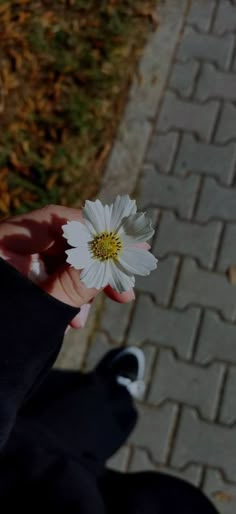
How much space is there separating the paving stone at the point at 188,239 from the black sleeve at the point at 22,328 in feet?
5.44

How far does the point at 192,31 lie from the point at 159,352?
152 cm

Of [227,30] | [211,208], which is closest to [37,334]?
[211,208]

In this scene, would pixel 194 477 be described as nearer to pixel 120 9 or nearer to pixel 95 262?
pixel 95 262

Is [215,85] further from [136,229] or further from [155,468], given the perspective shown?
[136,229]

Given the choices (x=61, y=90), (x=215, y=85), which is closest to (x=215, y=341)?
(x=215, y=85)

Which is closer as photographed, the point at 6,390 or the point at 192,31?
the point at 6,390

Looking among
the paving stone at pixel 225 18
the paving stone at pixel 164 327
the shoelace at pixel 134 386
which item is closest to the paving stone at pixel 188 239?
the paving stone at pixel 164 327

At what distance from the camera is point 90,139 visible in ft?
11.5

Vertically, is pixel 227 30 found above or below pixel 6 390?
above

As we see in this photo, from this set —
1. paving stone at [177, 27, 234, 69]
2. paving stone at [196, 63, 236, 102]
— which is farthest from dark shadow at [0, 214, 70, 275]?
paving stone at [177, 27, 234, 69]

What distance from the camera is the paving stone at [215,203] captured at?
3.26 meters

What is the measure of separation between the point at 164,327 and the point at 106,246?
1608 millimetres

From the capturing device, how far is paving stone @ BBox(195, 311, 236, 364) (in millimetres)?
3045

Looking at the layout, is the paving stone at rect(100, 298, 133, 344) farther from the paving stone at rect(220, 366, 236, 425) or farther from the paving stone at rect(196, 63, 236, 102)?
the paving stone at rect(196, 63, 236, 102)
